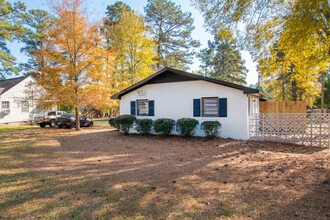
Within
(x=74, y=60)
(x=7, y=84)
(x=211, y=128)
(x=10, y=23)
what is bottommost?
(x=211, y=128)

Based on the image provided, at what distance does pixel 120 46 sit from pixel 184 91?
1145 centimetres

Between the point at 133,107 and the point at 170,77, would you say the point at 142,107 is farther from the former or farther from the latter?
the point at 170,77

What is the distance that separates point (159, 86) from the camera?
13.7 meters

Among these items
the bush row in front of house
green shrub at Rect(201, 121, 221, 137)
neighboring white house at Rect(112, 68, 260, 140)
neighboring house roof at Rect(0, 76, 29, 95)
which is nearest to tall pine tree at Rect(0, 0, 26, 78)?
neighboring house roof at Rect(0, 76, 29, 95)

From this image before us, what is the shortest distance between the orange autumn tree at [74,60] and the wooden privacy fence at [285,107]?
11243mm

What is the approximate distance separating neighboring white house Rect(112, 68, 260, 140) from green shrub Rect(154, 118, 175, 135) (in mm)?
1089

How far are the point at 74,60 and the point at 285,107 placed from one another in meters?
14.7

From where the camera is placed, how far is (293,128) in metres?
9.93

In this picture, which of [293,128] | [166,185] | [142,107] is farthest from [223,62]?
[166,185]

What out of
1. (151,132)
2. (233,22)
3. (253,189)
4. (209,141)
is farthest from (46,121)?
(253,189)

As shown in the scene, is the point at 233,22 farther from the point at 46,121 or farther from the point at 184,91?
the point at 46,121

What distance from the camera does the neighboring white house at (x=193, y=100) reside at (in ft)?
36.5

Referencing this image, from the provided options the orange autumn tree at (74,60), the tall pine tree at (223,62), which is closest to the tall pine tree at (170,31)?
the tall pine tree at (223,62)

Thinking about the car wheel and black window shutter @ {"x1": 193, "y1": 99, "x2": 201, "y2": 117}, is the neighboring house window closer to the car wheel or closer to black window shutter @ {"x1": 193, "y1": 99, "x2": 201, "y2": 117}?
black window shutter @ {"x1": 193, "y1": 99, "x2": 201, "y2": 117}
